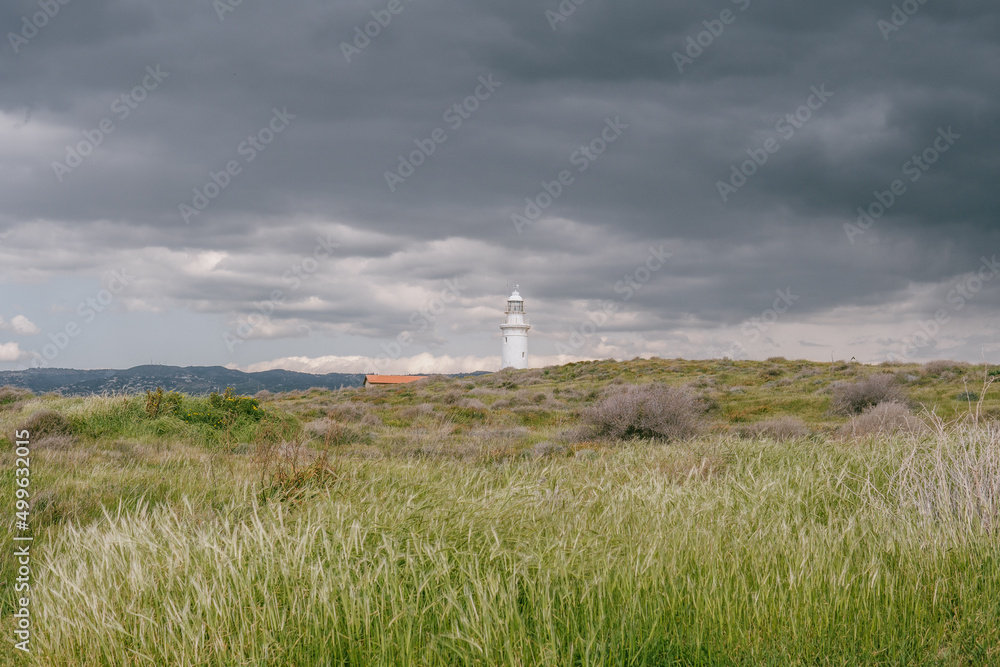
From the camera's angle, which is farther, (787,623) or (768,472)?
(768,472)

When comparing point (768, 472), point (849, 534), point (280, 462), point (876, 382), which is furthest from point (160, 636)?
point (876, 382)

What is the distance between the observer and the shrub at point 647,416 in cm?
1505

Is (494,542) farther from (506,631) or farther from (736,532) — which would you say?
(736,532)

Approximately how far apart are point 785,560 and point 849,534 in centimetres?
99

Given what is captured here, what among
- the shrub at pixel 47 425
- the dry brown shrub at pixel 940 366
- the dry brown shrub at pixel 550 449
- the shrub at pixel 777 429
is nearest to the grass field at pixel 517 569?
the dry brown shrub at pixel 550 449

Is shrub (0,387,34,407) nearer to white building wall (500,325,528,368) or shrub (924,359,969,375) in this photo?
shrub (924,359,969,375)

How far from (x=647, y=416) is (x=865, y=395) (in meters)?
8.83

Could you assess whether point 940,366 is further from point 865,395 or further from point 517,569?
point 517,569

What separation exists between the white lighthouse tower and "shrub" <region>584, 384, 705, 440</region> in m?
44.9

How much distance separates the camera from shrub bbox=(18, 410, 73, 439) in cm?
1247

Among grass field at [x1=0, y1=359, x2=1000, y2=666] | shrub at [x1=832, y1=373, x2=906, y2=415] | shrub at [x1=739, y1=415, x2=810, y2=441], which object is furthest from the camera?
shrub at [x1=832, y1=373, x2=906, y2=415]

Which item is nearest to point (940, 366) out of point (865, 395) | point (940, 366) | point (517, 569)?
point (940, 366)

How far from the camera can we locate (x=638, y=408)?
15.8 m

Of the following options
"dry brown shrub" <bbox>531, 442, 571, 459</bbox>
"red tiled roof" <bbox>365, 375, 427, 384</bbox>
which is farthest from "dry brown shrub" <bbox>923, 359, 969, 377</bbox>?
"red tiled roof" <bbox>365, 375, 427, 384</bbox>
